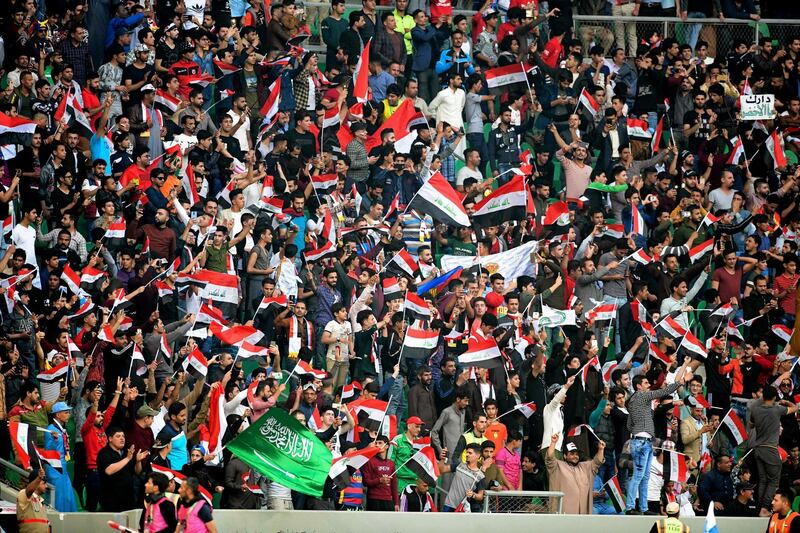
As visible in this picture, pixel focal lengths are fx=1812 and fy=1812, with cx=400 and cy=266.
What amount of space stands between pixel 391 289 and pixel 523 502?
390cm

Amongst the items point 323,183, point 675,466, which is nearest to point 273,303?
point 323,183

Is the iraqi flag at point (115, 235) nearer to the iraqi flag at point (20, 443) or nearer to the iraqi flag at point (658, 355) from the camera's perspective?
the iraqi flag at point (20, 443)

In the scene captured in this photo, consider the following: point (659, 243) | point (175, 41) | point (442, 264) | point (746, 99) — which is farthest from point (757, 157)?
point (175, 41)

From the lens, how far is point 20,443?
2038cm

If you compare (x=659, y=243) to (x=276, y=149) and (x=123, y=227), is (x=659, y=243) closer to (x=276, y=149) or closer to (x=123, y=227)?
(x=276, y=149)

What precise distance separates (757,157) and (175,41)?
908 centimetres

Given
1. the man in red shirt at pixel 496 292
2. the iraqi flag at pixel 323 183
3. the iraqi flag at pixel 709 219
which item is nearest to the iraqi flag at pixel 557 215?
the man in red shirt at pixel 496 292

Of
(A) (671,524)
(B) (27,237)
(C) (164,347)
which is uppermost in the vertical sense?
(B) (27,237)

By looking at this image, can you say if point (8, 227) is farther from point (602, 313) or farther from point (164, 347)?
point (602, 313)

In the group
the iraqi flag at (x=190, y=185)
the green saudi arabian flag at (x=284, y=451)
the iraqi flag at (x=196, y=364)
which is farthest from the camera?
the iraqi flag at (x=190, y=185)

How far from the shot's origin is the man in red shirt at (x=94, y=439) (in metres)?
20.6

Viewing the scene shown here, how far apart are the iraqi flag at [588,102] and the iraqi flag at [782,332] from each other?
15.4ft

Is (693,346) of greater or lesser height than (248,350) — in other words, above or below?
below

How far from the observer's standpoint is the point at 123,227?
23719mm
